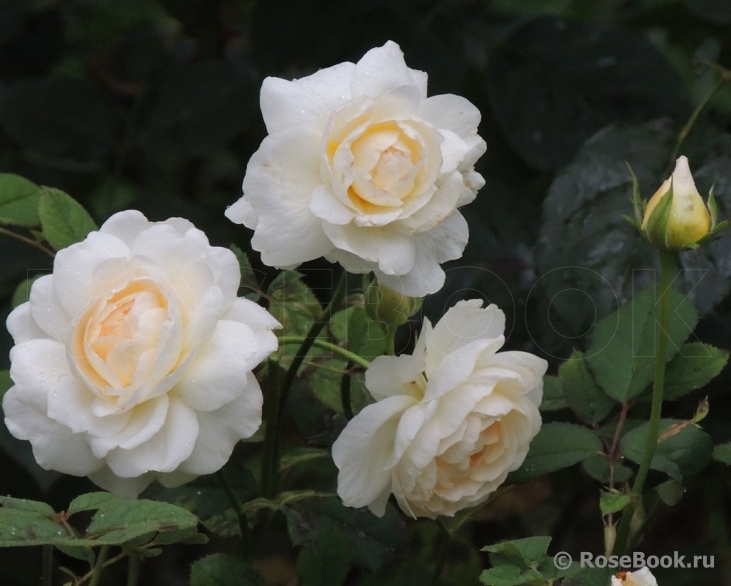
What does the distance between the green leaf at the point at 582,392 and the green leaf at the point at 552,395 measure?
28mm

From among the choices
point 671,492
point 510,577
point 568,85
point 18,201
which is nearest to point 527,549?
point 510,577

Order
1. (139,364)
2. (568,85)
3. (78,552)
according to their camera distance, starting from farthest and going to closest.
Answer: (568,85) → (78,552) → (139,364)

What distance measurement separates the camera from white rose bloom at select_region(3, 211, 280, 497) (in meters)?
0.53

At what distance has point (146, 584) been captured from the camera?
1363 mm

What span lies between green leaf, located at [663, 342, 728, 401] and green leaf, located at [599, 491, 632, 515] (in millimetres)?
128

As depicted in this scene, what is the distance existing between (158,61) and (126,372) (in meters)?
1.04

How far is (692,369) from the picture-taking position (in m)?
0.70

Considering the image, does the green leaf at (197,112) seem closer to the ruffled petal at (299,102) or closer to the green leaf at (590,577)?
the ruffled petal at (299,102)

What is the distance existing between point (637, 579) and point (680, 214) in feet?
0.77

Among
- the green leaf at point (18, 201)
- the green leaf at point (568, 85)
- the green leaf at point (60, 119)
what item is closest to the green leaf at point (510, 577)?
the green leaf at point (18, 201)

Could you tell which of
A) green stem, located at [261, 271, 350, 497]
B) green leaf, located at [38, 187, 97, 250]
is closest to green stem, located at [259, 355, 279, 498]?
green stem, located at [261, 271, 350, 497]

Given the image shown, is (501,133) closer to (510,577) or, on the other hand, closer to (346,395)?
(346,395)

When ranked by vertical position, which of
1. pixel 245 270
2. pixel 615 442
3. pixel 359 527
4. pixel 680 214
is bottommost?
pixel 359 527

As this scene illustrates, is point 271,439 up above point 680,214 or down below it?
below
